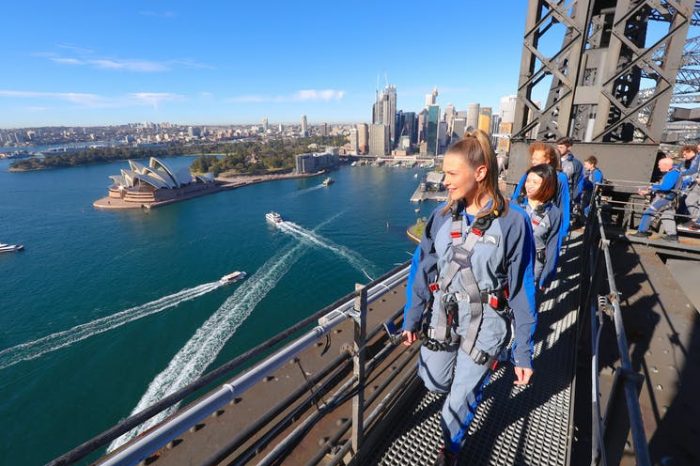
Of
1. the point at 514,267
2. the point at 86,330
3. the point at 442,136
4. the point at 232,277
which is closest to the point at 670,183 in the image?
the point at 514,267

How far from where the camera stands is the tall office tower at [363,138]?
8962 cm

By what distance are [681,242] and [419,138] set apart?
104217 millimetres

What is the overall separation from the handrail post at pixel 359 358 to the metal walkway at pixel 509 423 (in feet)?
0.82

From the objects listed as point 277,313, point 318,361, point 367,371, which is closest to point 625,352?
point 367,371

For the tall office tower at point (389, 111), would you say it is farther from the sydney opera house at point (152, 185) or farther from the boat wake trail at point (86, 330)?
the boat wake trail at point (86, 330)

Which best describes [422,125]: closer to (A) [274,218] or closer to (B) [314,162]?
(B) [314,162]

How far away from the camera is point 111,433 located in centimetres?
69

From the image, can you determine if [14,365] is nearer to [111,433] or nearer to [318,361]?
[318,361]

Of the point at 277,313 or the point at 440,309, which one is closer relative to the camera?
the point at 440,309

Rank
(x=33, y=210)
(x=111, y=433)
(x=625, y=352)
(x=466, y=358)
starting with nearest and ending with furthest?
1. (x=111, y=433)
2. (x=625, y=352)
3. (x=466, y=358)
4. (x=33, y=210)

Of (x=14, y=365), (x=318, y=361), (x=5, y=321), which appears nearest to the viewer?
(x=318, y=361)

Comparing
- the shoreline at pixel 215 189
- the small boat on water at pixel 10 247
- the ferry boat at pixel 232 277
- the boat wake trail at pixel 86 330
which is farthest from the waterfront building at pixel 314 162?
the boat wake trail at pixel 86 330

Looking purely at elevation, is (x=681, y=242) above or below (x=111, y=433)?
below

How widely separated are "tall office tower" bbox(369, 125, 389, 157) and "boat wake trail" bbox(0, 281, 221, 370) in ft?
251
